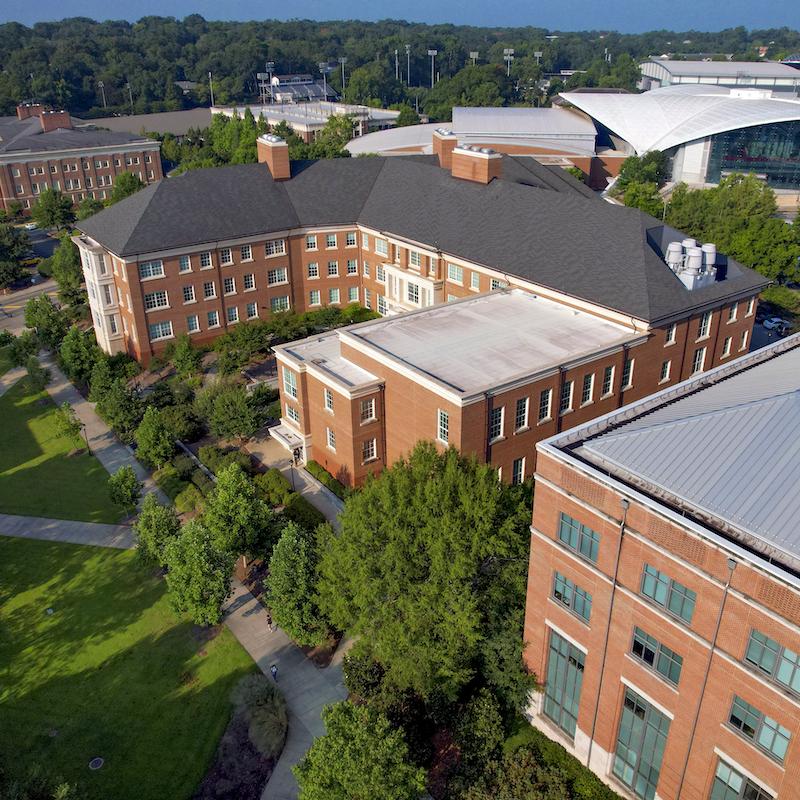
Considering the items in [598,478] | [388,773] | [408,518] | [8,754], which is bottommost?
[8,754]

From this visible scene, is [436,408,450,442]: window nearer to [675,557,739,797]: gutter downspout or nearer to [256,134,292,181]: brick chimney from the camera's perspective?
[675,557,739,797]: gutter downspout

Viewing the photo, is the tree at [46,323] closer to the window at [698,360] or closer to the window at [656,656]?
the window at [698,360]

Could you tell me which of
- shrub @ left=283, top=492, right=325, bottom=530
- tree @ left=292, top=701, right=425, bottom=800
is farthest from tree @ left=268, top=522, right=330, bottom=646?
tree @ left=292, top=701, right=425, bottom=800

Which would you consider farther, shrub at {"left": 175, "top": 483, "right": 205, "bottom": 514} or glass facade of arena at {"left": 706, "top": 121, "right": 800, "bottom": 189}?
glass facade of arena at {"left": 706, "top": 121, "right": 800, "bottom": 189}

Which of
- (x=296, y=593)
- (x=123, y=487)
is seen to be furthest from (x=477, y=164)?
(x=296, y=593)

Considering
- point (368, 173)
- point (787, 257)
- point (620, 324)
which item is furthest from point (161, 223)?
point (787, 257)

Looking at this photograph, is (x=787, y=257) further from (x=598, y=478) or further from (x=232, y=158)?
(x=232, y=158)

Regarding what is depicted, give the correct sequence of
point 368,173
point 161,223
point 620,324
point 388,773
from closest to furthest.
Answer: point 388,773 < point 620,324 < point 161,223 < point 368,173

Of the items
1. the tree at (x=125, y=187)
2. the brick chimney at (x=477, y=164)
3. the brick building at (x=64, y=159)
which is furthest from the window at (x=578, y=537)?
the brick building at (x=64, y=159)
